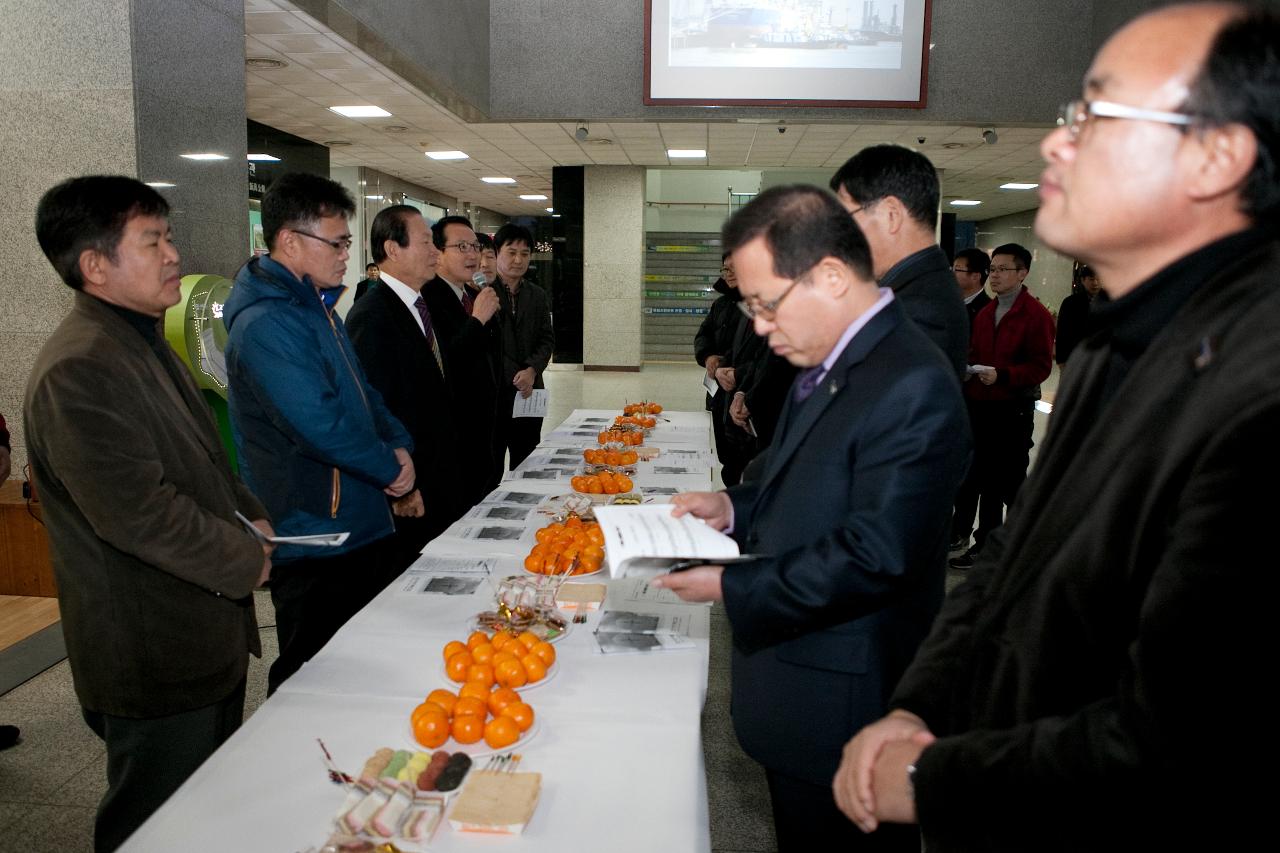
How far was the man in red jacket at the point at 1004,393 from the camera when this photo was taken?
450 cm

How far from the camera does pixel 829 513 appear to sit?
1.32 m

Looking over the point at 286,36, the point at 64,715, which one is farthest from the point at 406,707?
the point at 286,36

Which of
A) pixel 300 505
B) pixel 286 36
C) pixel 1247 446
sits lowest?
pixel 300 505

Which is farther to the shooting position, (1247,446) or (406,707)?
(406,707)

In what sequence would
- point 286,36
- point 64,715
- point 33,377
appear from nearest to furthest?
point 33,377
point 64,715
point 286,36

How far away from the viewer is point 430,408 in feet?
10.0

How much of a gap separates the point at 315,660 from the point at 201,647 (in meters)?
0.33

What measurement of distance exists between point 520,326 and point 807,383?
12.6ft

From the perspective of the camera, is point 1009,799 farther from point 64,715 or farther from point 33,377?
point 64,715

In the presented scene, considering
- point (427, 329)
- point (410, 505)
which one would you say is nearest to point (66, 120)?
point (427, 329)

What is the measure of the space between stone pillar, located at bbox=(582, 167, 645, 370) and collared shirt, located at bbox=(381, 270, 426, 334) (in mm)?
10114

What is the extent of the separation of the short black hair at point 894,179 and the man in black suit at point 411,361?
1737 mm

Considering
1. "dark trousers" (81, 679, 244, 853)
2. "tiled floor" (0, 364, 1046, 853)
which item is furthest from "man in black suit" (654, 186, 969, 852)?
"dark trousers" (81, 679, 244, 853)

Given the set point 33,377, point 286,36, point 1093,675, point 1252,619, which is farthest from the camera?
point 286,36
